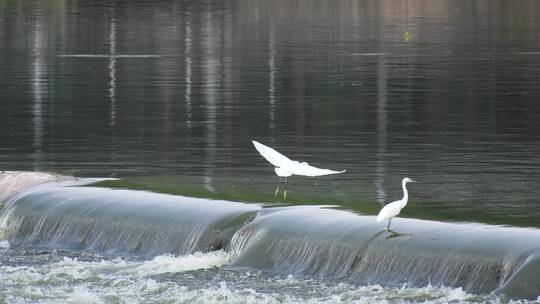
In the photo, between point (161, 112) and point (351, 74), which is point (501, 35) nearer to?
point (351, 74)

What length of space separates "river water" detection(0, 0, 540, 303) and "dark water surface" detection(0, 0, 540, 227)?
0.32 feet

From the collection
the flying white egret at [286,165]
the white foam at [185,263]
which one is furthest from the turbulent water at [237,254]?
the flying white egret at [286,165]

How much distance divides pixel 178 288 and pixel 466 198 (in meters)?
6.60

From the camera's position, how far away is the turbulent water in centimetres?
2152

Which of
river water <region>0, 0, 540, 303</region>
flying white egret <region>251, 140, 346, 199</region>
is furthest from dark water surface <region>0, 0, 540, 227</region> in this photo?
flying white egret <region>251, 140, 346, 199</region>

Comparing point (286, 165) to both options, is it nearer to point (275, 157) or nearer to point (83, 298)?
point (275, 157)

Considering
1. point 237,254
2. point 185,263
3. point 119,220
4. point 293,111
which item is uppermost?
point 119,220

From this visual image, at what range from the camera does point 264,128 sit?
40781mm

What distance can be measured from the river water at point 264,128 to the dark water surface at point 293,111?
0.32ft

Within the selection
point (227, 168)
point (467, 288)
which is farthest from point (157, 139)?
point (467, 288)

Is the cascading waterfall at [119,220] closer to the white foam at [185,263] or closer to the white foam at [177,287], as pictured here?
the white foam at [185,263]

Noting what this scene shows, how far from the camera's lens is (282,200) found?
2667 cm

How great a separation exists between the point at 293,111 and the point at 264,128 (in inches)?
197

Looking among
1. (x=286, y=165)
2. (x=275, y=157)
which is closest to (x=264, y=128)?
(x=275, y=157)
